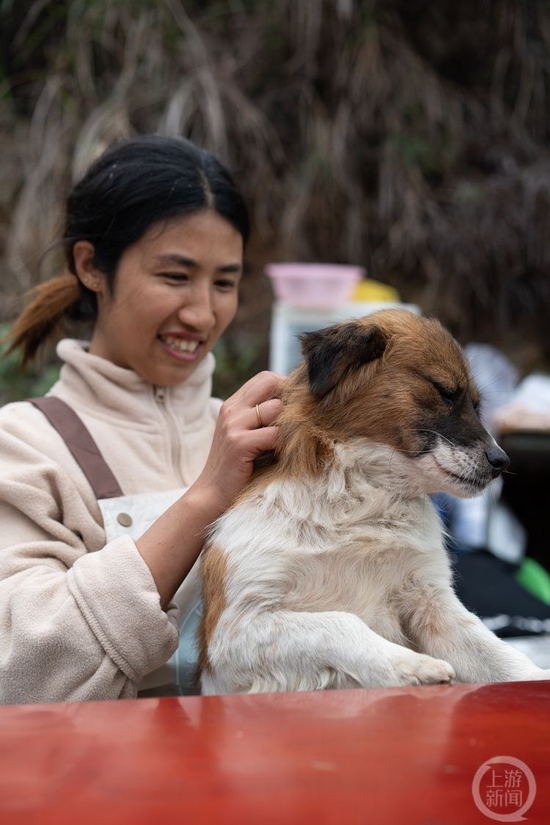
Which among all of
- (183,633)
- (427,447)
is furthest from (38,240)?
(427,447)

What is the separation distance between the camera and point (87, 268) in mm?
2572

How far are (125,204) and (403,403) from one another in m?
1.01

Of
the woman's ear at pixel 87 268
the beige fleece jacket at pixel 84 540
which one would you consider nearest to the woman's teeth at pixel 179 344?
the beige fleece jacket at pixel 84 540

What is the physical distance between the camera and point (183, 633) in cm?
228

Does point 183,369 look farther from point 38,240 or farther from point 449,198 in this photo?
point 449,198

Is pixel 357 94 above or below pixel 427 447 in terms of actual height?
above

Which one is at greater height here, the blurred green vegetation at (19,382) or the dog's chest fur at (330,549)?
the dog's chest fur at (330,549)

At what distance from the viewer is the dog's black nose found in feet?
6.08

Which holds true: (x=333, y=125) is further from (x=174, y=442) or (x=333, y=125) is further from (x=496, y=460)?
(x=496, y=460)

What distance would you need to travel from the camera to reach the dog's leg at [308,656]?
157 cm

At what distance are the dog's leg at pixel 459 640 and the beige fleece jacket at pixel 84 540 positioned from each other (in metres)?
0.51

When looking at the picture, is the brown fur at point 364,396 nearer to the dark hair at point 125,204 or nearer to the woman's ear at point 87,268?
the dark hair at point 125,204

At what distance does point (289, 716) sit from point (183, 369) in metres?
1.54

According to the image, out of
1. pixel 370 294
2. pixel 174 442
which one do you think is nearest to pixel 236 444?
pixel 174 442
